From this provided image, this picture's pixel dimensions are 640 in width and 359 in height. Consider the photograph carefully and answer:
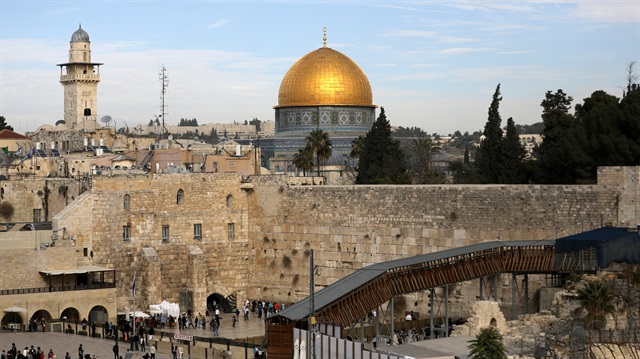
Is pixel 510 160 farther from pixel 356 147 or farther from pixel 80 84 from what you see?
pixel 80 84

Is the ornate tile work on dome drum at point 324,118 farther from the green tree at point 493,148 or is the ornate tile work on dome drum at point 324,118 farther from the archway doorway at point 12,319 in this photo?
the archway doorway at point 12,319

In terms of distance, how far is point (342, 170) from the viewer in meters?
58.2

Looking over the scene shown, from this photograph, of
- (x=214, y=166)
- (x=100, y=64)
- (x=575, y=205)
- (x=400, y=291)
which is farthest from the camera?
(x=100, y=64)

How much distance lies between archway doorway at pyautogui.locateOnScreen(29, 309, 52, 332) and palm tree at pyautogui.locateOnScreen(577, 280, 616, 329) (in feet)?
53.8

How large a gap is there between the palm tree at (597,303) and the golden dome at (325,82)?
108 ft

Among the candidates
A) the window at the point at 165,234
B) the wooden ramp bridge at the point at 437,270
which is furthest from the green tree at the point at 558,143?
the window at the point at 165,234

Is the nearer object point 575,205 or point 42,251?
point 575,205

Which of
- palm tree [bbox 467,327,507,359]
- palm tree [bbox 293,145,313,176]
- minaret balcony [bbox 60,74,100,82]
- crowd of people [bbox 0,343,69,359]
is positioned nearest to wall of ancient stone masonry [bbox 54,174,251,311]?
palm tree [bbox 293,145,313,176]

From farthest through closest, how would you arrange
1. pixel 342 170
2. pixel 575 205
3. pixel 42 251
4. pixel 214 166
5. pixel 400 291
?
pixel 342 170 < pixel 214 166 < pixel 42 251 < pixel 575 205 < pixel 400 291

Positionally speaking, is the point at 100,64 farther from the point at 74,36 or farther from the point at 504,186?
the point at 504,186

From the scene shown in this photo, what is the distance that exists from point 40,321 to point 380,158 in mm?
16701

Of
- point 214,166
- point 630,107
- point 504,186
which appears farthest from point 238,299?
point 630,107

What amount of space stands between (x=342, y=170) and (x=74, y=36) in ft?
54.3

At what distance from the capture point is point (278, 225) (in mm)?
46188
